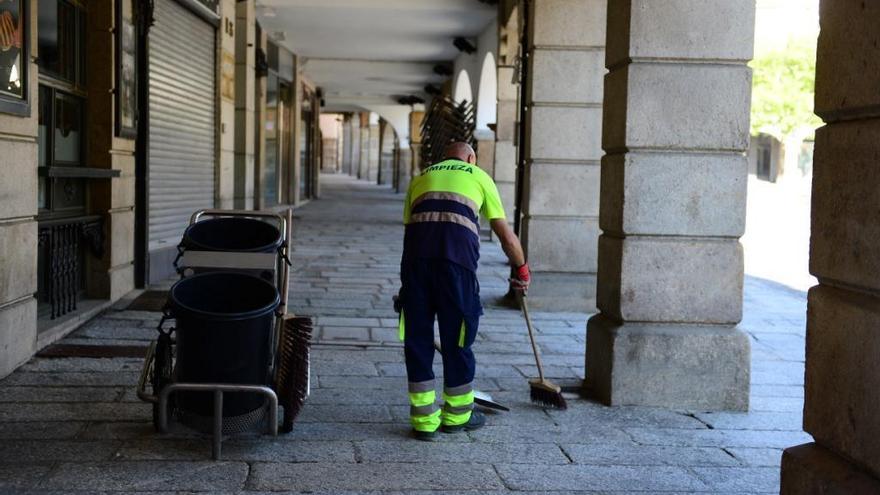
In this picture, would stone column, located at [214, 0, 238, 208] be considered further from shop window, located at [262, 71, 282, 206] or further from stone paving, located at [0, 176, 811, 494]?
shop window, located at [262, 71, 282, 206]

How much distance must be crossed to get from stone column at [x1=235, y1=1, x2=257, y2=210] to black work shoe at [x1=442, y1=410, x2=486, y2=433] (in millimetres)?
9777

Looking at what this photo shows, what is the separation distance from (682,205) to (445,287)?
158cm

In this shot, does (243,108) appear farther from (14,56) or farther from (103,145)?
(14,56)

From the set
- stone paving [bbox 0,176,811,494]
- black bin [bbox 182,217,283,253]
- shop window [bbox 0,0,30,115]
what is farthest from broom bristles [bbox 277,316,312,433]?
shop window [bbox 0,0,30,115]

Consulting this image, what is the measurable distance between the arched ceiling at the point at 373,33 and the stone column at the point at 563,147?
6618 millimetres

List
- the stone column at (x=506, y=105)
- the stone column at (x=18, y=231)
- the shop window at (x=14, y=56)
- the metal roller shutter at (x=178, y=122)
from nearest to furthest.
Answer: the shop window at (x=14, y=56), the stone column at (x=18, y=231), the metal roller shutter at (x=178, y=122), the stone column at (x=506, y=105)

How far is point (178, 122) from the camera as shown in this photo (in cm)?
1077

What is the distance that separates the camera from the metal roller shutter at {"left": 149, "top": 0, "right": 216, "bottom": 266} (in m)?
9.98

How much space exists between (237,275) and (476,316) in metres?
1.11

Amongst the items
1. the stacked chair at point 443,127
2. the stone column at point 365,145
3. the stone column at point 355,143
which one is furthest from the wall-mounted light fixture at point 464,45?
the stone column at point 355,143

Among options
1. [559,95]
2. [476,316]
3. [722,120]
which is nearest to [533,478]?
[476,316]

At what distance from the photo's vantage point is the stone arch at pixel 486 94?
62.3 ft

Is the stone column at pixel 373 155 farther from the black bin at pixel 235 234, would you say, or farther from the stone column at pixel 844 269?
the stone column at pixel 844 269

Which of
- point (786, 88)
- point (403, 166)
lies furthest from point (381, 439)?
point (786, 88)
